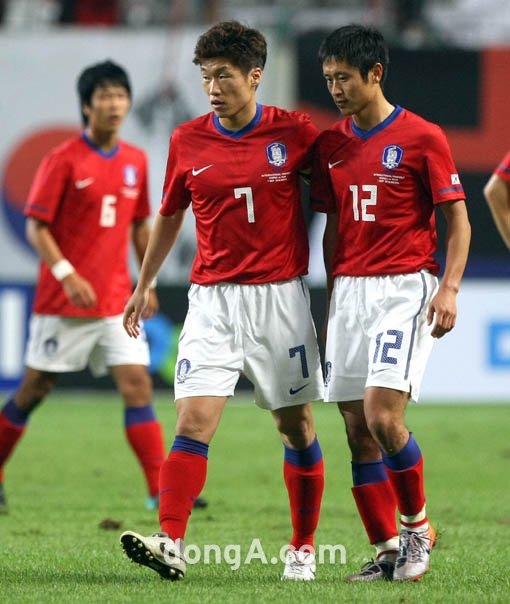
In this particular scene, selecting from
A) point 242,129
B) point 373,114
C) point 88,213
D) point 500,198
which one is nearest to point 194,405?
point 242,129

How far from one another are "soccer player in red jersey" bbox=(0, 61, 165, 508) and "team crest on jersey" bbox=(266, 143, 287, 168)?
228cm

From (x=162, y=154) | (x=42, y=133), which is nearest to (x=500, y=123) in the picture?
(x=162, y=154)

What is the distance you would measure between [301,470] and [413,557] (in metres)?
0.63

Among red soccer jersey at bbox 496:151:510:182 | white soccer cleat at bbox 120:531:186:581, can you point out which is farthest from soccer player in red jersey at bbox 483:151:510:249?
white soccer cleat at bbox 120:531:186:581

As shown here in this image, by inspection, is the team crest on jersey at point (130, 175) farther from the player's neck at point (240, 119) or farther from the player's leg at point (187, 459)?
the player's leg at point (187, 459)

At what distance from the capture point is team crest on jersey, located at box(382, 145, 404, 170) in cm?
546

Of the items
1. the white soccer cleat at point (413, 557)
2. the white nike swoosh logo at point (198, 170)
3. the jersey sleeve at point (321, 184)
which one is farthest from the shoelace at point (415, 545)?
the white nike swoosh logo at point (198, 170)

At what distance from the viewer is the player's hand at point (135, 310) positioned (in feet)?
19.0

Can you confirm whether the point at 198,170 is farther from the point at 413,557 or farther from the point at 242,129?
the point at 413,557

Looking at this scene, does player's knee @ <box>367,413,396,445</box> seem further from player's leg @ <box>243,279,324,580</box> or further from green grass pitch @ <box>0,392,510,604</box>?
green grass pitch @ <box>0,392,510,604</box>

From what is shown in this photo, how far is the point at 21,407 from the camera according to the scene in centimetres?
798

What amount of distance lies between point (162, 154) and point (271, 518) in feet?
A: 33.6

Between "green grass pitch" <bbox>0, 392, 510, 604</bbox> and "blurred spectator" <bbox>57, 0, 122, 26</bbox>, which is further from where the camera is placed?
"blurred spectator" <bbox>57, 0, 122, 26</bbox>

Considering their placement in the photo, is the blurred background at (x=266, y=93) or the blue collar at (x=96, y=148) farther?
the blurred background at (x=266, y=93)
